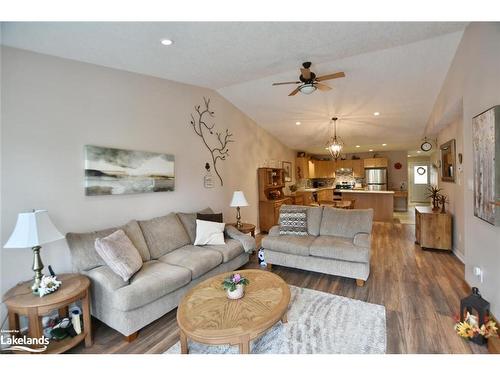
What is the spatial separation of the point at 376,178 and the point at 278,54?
24.5 feet

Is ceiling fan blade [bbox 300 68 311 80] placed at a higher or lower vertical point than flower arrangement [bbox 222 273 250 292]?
higher

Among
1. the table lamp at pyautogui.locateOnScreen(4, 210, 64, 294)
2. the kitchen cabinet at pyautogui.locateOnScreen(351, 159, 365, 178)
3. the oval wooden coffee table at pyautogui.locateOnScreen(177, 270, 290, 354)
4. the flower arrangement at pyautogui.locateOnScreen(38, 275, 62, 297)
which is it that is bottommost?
the oval wooden coffee table at pyautogui.locateOnScreen(177, 270, 290, 354)

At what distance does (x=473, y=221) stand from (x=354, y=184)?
6940mm

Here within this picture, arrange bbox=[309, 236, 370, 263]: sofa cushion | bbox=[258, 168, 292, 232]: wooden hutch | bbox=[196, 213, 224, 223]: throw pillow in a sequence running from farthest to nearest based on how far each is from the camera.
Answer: bbox=[258, 168, 292, 232]: wooden hutch
bbox=[196, 213, 224, 223]: throw pillow
bbox=[309, 236, 370, 263]: sofa cushion

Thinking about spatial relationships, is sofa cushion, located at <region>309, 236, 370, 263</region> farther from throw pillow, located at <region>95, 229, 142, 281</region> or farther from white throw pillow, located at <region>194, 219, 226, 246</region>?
throw pillow, located at <region>95, 229, 142, 281</region>

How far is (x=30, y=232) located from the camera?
5.98ft

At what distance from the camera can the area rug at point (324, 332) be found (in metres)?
1.87

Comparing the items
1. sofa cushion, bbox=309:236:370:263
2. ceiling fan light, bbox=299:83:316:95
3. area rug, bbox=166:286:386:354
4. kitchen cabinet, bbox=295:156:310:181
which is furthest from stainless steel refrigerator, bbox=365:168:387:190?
area rug, bbox=166:286:386:354

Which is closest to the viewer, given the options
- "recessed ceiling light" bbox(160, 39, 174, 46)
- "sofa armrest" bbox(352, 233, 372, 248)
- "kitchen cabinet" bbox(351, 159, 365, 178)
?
"recessed ceiling light" bbox(160, 39, 174, 46)

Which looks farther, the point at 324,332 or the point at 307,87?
the point at 307,87

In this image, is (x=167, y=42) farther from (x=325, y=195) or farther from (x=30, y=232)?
(x=325, y=195)

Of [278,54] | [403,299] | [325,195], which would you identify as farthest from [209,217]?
[325,195]

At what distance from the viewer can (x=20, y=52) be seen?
2.17m

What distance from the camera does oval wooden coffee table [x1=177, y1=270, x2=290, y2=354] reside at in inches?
60.9
